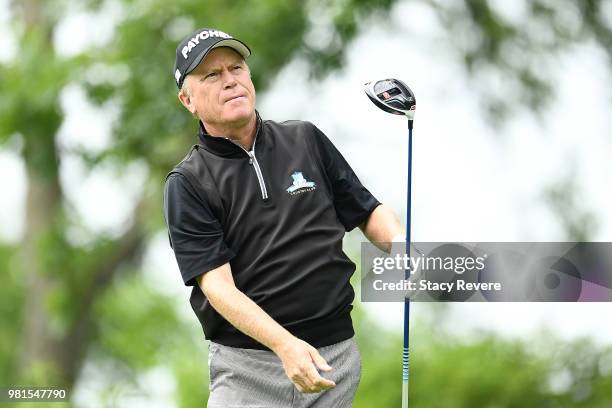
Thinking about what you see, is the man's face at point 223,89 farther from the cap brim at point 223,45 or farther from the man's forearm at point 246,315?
the man's forearm at point 246,315

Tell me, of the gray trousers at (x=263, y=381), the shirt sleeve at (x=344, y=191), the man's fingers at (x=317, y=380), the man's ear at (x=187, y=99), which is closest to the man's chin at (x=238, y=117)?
the man's ear at (x=187, y=99)

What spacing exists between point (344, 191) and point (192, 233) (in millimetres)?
605

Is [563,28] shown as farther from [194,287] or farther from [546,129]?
[194,287]

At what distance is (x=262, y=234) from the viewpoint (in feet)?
12.3

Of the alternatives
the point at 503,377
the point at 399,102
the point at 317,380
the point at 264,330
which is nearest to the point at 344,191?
the point at 399,102

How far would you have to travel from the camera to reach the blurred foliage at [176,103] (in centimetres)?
900

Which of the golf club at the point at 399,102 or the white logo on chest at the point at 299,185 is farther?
the golf club at the point at 399,102

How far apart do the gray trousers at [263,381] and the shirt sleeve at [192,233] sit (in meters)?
0.31

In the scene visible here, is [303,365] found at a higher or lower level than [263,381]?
higher

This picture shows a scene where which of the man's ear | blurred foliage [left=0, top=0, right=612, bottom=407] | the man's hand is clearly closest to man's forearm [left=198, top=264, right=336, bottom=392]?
the man's hand

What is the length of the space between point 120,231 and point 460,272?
11.1m

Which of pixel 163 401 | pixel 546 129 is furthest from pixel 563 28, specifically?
pixel 163 401

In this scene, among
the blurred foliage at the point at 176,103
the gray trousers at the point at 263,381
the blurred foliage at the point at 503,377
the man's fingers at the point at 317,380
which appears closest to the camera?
the man's fingers at the point at 317,380

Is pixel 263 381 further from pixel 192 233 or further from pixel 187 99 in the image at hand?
pixel 187 99
